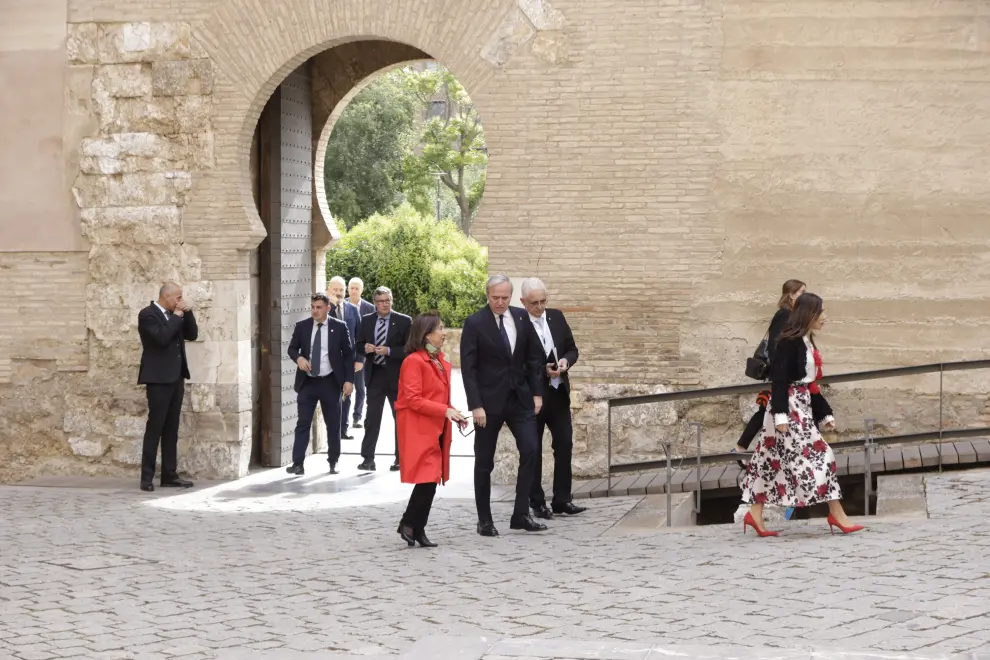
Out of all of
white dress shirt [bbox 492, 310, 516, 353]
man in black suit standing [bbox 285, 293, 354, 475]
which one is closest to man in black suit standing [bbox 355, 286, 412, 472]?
man in black suit standing [bbox 285, 293, 354, 475]

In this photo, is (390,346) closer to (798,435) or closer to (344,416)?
(344,416)

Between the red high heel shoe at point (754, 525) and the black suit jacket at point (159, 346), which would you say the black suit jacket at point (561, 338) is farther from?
the black suit jacket at point (159, 346)

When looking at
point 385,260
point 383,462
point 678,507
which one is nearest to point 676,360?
point 678,507

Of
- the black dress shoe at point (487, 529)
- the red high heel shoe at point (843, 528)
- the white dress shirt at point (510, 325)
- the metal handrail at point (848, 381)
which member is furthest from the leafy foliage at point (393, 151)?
the red high heel shoe at point (843, 528)

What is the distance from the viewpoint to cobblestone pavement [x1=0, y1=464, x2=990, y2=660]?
6082 mm

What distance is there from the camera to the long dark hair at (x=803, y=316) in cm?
805

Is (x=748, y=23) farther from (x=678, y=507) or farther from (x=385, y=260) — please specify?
(x=385, y=260)

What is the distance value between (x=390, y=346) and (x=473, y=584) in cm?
510

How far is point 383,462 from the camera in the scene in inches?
510

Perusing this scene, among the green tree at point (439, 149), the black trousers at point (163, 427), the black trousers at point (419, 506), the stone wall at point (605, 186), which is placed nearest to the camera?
the black trousers at point (419, 506)

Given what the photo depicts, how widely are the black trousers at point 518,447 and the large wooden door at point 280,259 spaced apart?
4.26m

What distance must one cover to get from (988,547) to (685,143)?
15.0 feet

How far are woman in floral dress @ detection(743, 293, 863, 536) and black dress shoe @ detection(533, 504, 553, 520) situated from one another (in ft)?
6.26

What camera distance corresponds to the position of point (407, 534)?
28.2ft
